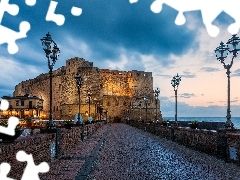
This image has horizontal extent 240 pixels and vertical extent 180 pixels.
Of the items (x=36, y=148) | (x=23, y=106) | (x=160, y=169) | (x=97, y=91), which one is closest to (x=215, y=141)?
(x=160, y=169)

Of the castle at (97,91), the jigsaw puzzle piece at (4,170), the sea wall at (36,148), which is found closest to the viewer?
the jigsaw puzzle piece at (4,170)

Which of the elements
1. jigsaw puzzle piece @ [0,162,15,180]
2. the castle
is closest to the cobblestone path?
jigsaw puzzle piece @ [0,162,15,180]

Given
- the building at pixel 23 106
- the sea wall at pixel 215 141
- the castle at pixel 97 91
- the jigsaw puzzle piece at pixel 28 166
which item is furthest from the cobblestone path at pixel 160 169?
the building at pixel 23 106

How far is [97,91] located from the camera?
83062 millimetres

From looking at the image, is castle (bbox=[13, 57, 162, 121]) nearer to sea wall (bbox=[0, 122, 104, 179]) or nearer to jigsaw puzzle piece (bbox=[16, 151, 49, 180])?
sea wall (bbox=[0, 122, 104, 179])

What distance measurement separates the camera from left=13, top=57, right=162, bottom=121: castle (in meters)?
80.8

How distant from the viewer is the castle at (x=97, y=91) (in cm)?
8081

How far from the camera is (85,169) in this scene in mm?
8523

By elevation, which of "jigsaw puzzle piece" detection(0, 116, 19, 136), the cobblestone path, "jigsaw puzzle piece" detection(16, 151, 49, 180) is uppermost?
"jigsaw puzzle piece" detection(0, 116, 19, 136)

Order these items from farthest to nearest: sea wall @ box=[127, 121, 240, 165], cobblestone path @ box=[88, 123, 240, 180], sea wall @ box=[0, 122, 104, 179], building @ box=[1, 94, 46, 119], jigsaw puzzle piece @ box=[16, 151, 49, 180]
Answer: building @ box=[1, 94, 46, 119] → sea wall @ box=[127, 121, 240, 165] → cobblestone path @ box=[88, 123, 240, 180] → jigsaw puzzle piece @ box=[16, 151, 49, 180] → sea wall @ box=[0, 122, 104, 179]

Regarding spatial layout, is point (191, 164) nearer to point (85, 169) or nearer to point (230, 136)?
point (230, 136)

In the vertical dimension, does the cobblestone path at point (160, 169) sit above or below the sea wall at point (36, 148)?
below

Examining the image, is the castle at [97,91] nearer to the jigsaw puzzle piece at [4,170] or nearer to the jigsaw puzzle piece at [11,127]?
the jigsaw puzzle piece at [11,127]

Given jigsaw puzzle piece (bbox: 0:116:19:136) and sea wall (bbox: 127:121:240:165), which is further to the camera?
sea wall (bbox: 127:121:240:165)
